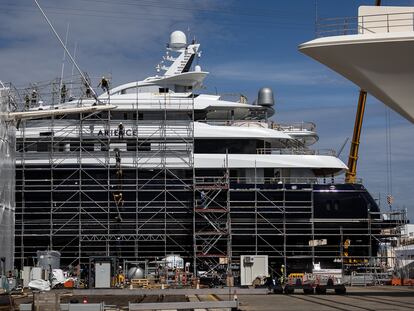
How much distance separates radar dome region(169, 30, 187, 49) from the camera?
164 feet

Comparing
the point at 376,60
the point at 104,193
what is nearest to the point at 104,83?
the point at 104,193

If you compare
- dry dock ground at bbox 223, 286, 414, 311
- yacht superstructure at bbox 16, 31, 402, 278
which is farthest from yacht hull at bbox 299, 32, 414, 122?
yacht superstructure at bbox 16, 31, 402, 278

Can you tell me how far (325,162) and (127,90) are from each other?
12.9 m

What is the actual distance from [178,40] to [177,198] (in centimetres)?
1186

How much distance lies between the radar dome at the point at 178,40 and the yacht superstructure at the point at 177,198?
730 cm

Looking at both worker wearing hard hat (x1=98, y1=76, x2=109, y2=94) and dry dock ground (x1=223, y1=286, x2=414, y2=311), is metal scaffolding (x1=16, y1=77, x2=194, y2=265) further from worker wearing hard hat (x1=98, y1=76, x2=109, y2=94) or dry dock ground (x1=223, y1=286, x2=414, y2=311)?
dry dock ground (x1=223, y1=286, x2=414, y2=311)

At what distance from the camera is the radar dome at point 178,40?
49.9 metres

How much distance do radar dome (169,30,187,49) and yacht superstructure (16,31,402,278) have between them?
730 cm

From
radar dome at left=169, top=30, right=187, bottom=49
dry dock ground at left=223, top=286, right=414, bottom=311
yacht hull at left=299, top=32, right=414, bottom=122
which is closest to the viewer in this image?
dry dock ground at left=223, top=286, right=414, bottom=311

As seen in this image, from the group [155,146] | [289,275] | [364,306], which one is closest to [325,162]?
[289,275]

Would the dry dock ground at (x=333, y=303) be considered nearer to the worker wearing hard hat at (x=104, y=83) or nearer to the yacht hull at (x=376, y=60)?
the yacht hull at (x=376, y=60)

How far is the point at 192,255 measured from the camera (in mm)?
42500

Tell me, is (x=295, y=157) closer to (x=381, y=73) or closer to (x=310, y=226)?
(x=310, y=226)

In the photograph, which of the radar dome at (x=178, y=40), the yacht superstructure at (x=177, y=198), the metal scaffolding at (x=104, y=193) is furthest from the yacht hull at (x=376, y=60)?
the radar dome at (x=178, y=40)
